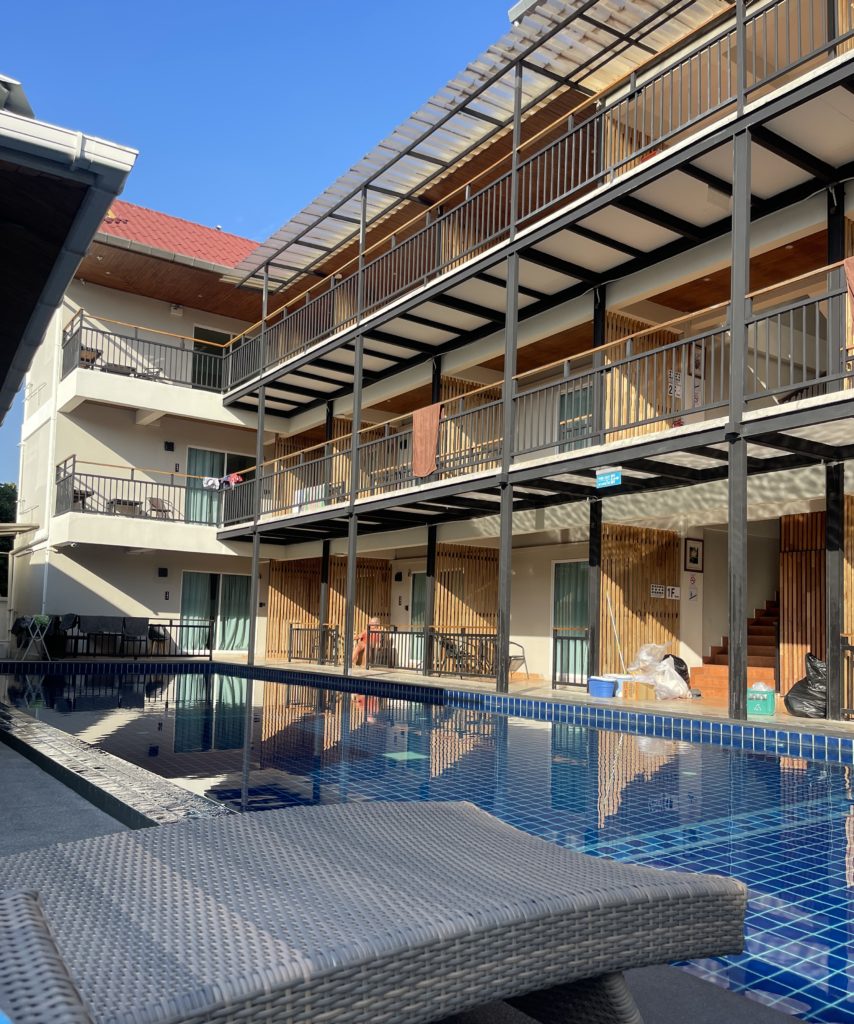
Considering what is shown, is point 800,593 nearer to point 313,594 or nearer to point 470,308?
point 470,308

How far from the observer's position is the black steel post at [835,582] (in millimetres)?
8984

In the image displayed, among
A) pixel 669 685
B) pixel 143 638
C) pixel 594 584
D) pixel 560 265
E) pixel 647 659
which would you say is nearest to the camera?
pixel 669 685

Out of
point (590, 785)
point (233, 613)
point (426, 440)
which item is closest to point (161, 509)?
point (233, 613)

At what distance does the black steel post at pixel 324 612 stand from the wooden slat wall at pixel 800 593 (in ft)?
29.1

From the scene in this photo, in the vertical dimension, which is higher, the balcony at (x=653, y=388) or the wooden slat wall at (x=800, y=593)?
the balcony at (x=653, y=388)

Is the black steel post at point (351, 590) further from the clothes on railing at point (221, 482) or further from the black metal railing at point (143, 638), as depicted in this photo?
the clothes on railing at point (221, 482)

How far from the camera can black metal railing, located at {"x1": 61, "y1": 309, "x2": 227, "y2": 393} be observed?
18.5 m

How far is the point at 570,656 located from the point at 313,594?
7.27 metres

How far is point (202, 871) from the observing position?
2033 mm

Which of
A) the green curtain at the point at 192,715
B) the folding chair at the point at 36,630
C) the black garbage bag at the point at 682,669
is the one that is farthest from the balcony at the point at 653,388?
the folding chair at the point at 36,630

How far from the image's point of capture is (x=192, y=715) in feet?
32.9

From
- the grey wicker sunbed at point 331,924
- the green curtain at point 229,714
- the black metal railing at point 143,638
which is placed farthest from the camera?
the black metal railing at point 143,638

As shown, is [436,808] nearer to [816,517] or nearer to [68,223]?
[68,223]

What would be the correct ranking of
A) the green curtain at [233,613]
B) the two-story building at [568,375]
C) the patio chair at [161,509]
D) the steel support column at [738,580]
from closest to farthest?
the steel support column at [738,580] < the two-story building at [568,375] < the patio chair at [161,509] < the green curtain at [233,613]
